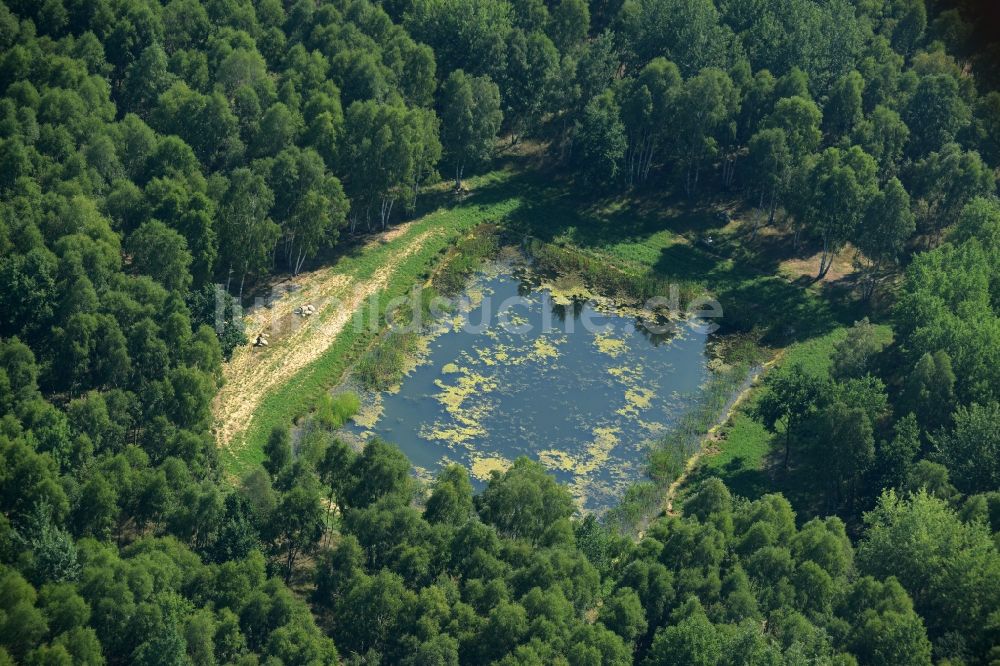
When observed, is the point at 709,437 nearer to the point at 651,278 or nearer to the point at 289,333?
the point at 651,278

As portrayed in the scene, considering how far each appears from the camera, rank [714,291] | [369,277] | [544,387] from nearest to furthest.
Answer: [544,387]
[369,277]
[714,291]

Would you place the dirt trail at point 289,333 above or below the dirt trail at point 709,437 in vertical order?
above

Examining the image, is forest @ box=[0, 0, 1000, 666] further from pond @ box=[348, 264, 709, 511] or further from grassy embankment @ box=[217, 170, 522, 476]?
pond @ box=[348, 264, 709, 511]

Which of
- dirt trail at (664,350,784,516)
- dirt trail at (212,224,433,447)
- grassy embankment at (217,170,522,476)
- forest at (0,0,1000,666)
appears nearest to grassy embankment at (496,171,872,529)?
dirt trail at (664,350,784,516)

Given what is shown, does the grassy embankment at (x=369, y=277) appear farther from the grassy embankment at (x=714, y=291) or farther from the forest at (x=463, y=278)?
the grassy embankment at (x=714, y=291)

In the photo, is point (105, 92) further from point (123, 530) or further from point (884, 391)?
point (884, 391)

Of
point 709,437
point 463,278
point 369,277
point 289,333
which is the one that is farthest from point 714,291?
point 289,333

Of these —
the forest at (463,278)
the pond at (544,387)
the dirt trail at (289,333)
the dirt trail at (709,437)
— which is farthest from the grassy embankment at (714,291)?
the dirt trail at (289,333)

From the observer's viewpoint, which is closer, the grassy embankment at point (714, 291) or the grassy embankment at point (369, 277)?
the grassy embankment at point (369, 277)
